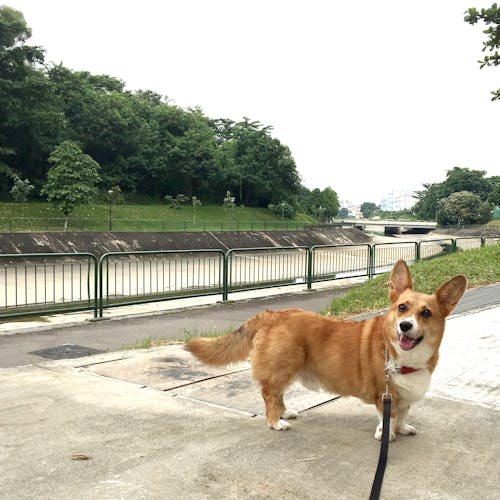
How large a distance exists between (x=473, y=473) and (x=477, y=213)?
99500 mm

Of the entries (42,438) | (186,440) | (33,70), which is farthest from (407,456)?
(33,70)

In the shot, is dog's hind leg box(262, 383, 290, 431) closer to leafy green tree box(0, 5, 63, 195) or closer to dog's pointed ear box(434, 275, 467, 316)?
dog's pointed ear box(434, 275, 467, 316)

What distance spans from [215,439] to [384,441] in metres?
1.15

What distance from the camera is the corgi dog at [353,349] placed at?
3.28 meters

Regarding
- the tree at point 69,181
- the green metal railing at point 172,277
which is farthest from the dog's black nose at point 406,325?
the tree at point 69,181

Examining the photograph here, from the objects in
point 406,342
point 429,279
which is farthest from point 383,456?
point 429,279

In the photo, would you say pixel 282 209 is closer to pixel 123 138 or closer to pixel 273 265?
pixel 123 138

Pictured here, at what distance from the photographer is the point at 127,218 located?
48.1 m

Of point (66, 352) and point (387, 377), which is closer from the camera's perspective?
point (387, 377)

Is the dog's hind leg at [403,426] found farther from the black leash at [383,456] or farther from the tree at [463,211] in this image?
the tree at [463,211]

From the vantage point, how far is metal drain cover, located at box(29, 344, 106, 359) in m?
6.79

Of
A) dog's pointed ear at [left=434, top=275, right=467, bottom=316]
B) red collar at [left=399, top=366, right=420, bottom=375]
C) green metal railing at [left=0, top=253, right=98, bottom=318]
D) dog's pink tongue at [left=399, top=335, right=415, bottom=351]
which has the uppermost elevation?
dog's pointed ear at [left=434, top=275, right=467, bottom=316]

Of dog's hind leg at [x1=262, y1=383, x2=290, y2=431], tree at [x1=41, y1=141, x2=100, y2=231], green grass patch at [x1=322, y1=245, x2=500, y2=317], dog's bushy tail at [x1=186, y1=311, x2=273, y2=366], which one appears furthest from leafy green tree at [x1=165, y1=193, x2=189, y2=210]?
dog's hind leg at [x1=262, y1=383, x2=290, y2=431]

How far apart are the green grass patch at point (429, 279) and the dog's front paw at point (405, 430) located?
18.7 ft
